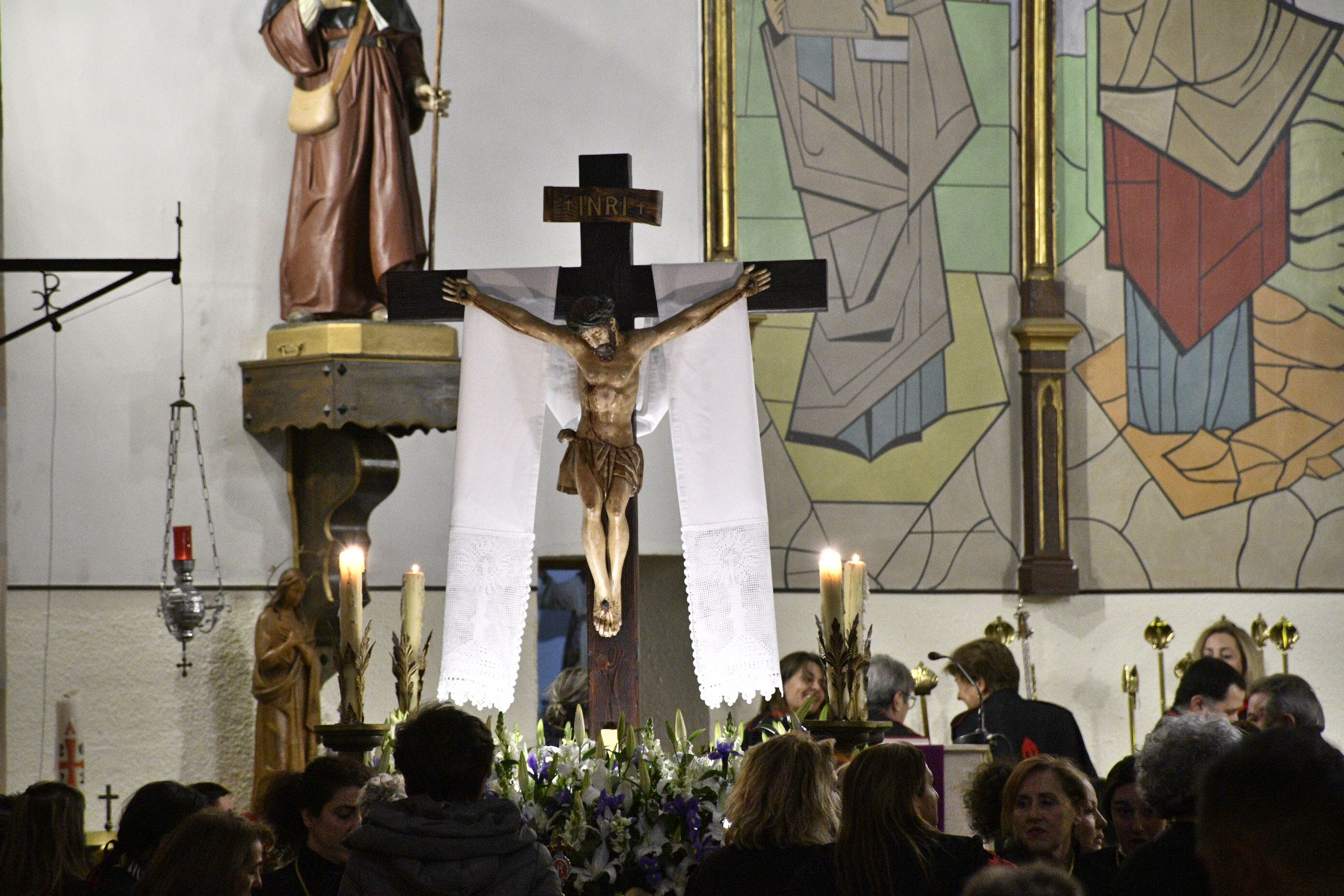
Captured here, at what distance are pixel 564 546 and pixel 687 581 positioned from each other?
2.96m

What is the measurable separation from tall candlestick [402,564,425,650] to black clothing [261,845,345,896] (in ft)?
3.43

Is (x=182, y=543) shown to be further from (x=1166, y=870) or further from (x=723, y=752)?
(x=1166, y=870)

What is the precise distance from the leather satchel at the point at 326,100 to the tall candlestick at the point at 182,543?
1.70m

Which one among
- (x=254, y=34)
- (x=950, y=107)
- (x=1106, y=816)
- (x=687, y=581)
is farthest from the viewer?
(x=950, y=107)

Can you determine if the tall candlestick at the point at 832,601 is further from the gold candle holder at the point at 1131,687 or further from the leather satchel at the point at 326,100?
the gold candle holder at the point at 1131,687

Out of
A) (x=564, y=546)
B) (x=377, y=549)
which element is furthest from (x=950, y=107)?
(x=377, y=549)

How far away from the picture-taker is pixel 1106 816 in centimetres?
387

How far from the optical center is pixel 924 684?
7.27 m

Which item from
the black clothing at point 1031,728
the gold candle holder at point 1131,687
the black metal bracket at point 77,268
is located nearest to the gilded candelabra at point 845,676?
the black clothing at point 1031,728

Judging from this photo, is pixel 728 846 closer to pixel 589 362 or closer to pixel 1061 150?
pixel 589 362

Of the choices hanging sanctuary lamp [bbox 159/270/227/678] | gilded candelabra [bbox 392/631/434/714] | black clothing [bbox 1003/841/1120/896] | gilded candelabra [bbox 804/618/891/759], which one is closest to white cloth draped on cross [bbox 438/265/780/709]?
gilded candelabra [bbox 392/631/434/714]

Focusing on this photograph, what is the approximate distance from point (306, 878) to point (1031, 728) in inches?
127

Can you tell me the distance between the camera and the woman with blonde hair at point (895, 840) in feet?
9.92

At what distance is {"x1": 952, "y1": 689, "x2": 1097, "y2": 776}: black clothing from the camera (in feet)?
19.2
